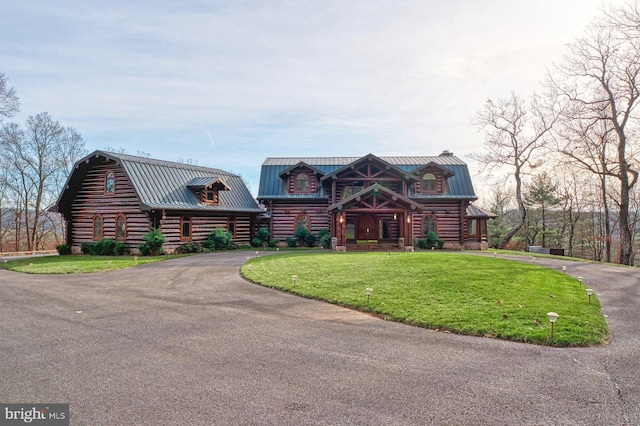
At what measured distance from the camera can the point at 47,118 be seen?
3284 centimetres

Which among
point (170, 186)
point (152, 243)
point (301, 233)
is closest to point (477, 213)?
point (301, 233)

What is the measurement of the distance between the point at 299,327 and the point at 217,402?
3.09 meters

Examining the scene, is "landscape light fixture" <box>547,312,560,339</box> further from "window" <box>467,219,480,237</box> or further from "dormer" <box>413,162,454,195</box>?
"window" <box>467,219,480,237</box>

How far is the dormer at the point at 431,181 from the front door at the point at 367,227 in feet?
13.8

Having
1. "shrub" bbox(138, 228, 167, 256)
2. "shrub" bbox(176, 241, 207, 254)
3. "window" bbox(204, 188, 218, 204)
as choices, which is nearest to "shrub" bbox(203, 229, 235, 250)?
"shrub" bbox(176, 241, 207, 254)

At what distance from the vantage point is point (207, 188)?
2528 centimetres

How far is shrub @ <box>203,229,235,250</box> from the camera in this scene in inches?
949

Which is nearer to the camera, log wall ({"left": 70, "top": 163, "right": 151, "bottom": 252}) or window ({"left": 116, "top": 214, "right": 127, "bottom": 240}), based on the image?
log wall ({"left": 70, "top": 163, "right": 151, "bottom": 252})

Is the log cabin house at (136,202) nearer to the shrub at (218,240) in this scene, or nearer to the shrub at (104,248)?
the shrub at (218,240)

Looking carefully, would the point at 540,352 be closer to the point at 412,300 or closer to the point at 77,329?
the point at 412,300

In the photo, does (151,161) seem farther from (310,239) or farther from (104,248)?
(310,239)

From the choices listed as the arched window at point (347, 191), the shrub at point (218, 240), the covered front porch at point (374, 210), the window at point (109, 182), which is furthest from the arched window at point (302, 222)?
the window at point (109, 182)

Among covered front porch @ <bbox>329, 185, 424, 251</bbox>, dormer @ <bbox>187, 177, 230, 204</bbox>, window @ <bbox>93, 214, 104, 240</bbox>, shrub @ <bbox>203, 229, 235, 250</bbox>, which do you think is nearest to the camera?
covered front porch @ <bbox>329, 185, 424, 251</bbox>

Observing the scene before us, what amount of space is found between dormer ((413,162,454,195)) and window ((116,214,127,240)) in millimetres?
20886
